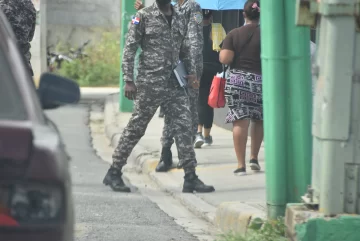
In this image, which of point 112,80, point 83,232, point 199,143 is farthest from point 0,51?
point 112,80

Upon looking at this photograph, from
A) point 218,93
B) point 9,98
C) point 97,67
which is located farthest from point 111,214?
point 97,67

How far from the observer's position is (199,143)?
38.8ft

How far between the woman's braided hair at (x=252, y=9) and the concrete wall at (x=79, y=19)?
14379mm

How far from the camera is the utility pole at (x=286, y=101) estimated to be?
6355 mm

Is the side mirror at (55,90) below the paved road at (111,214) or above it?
above

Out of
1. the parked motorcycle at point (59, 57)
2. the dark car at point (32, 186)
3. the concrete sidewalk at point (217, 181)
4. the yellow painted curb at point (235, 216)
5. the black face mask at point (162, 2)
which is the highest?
the black face mask at point (162, 2)

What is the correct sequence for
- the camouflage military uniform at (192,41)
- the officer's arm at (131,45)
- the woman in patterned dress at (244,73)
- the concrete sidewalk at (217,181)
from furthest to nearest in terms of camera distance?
1. the woman in patterned dress at (244,73)
2. the camouflage military uniform at (192,41)
3. the officer's arm at (131,45)
4. the concrete sidewalk at (217,181)

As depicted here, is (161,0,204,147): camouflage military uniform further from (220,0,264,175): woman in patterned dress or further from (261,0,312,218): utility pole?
(261,0,312,218): utility pole

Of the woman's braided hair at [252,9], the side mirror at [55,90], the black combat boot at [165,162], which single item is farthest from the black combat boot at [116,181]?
the side mirror at [55,90]

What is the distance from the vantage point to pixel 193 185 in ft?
29.7

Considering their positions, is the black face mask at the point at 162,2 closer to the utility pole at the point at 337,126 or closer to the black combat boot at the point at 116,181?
the black combat boot at the point at 116,181

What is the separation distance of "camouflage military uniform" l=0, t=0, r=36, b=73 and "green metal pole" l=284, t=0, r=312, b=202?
11.3ft

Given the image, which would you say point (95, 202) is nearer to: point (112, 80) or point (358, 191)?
point (358, 191)

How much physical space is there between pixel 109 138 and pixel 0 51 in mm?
9443
